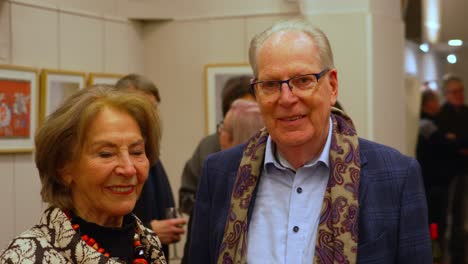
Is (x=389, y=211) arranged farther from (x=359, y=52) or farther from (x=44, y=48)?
(x=44, y=48)

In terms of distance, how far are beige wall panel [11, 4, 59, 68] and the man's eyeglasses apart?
13.5ft

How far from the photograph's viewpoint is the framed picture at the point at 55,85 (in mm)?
6469

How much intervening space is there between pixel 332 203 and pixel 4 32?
13.9 ft

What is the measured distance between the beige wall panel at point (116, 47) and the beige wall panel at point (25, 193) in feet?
4.38

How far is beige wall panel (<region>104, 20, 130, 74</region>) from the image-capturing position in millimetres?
7359

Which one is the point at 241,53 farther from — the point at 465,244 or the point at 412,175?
the point at 412,175

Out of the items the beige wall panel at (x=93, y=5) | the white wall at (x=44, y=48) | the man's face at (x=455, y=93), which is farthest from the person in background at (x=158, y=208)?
the man's face at (x=455, y=93)

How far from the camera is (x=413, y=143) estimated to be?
27.1 ft

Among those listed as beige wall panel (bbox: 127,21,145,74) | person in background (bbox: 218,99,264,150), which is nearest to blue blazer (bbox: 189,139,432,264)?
person in background (bbox: 218,99,264,150)

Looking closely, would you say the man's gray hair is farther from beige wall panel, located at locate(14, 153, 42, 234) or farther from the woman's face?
beige wall panel, located at locate(14, 153, 42, 234)

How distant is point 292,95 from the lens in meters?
2.43

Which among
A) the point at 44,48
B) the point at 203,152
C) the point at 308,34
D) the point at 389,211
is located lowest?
the point at 389,211

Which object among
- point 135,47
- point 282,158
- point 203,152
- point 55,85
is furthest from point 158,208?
point 135,47

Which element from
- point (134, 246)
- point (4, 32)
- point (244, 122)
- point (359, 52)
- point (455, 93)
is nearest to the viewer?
point (134, 246)
